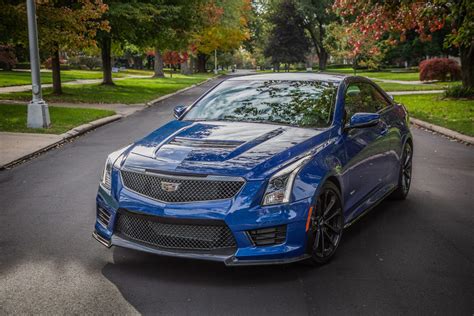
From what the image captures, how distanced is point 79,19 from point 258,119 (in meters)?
13.7

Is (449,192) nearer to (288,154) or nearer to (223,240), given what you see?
(288,154)

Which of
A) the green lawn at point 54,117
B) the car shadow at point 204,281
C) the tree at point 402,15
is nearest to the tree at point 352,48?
the tree at point 402,15

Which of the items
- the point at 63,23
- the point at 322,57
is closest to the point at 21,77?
the point at 63,23

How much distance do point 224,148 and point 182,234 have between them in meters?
0.81

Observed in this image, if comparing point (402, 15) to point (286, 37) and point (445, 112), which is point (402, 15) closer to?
point (445, 112)

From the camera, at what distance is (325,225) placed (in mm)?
5070

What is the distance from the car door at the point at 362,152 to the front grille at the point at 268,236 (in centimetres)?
112

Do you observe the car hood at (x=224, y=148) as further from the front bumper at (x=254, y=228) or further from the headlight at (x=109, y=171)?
the front bumper at (x=254, y=228)

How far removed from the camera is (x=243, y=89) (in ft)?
21.4

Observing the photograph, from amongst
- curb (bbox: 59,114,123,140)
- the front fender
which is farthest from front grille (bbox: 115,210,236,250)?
curb (bbox: 59,114,123,140)

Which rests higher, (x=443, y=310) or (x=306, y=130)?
(x=306, y=130)

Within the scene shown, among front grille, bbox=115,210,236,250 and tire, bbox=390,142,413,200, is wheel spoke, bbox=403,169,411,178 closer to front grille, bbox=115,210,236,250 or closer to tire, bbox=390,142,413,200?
tire, bbox=390,142,413,200

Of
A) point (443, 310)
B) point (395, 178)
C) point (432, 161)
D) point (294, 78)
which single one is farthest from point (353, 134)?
point (432, 161)

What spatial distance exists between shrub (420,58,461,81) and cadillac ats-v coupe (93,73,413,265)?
36.0 meters
